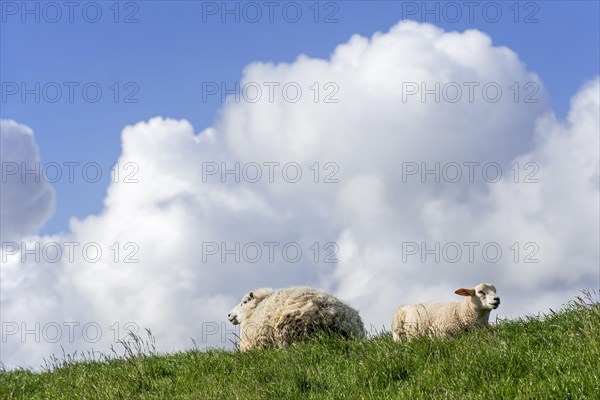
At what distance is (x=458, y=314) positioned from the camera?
43.8ft

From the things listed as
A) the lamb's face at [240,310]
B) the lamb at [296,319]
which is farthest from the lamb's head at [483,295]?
the lamb's face at [240,310]

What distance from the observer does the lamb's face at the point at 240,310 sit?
51.7 ft

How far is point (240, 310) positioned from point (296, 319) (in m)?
2.21

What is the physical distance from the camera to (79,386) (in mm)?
12000

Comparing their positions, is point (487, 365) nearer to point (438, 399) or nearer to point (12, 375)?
point (438, 399)

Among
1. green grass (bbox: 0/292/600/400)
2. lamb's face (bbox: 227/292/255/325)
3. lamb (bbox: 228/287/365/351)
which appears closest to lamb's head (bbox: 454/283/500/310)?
green grass (bbox: 0/292/600/400)

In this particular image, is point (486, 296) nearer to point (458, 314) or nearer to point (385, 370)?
point (458, 314)

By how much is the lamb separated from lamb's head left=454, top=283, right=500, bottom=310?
206 cm

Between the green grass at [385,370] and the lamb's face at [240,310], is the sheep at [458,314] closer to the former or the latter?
the green grass at [385,370]

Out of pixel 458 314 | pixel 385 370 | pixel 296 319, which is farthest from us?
pixel 296 319

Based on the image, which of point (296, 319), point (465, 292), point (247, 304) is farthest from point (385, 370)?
point (247, 304)

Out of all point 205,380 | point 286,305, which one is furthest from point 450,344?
point 286,305

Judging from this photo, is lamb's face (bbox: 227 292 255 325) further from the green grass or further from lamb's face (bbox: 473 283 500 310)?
lamb's face (bbox: 473 283 500 310)

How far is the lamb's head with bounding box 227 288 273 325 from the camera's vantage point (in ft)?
51.2
